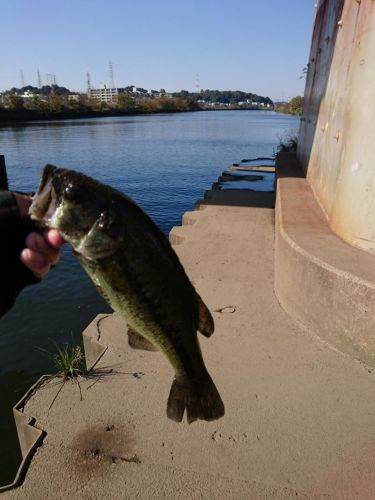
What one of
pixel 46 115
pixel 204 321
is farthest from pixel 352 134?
pixel 46 115

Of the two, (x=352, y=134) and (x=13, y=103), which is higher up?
(x=352, y=134)

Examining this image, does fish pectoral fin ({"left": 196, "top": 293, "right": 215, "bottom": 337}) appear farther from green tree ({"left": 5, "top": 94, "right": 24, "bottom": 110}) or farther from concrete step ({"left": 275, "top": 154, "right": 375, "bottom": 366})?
green tree ({"left": 5, "top": 94, "right": 24, "bottom": 110})

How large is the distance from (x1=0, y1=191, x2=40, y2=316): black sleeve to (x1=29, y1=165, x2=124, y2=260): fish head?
33 cm

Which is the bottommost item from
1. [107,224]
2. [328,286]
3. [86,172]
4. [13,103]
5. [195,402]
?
[86,172]

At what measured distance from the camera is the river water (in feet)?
27.9

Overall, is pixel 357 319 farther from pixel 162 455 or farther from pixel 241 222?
pixel 241 222

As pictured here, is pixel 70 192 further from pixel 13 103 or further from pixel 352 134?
pixel 13 103

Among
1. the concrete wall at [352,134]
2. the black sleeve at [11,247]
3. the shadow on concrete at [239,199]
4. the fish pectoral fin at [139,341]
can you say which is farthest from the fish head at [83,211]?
the shadow on concrete at [239,199]

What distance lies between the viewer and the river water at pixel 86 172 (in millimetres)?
8500

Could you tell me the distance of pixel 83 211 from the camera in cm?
210

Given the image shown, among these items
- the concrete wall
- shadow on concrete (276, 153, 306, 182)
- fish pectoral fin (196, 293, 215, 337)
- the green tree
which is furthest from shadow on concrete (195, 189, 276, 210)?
the green tree

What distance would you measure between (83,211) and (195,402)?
56.4 inches

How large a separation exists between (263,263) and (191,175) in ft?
68.7

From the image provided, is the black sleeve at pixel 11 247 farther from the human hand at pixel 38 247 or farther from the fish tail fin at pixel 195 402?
the fish tail fin at pixel 195 402
